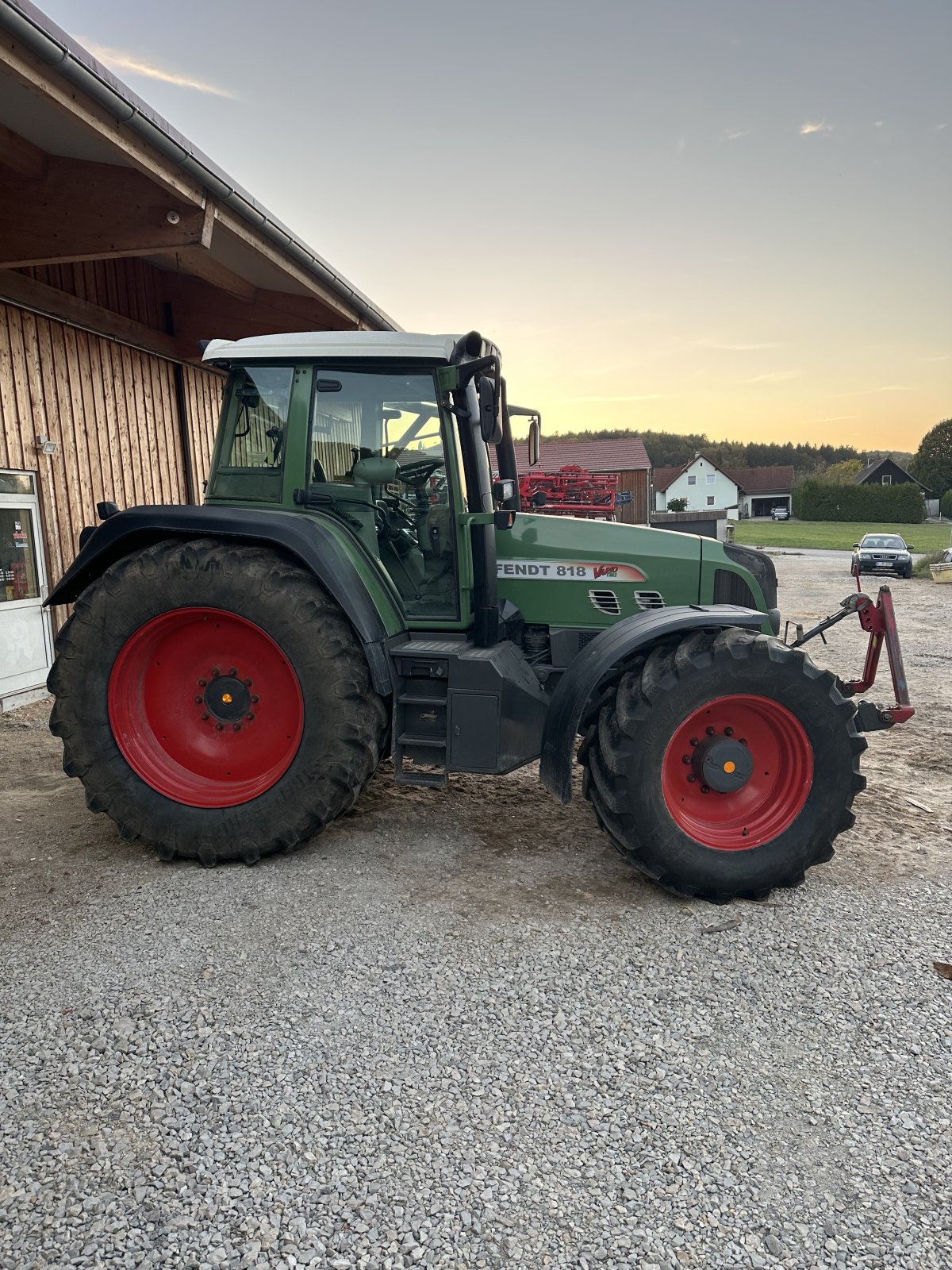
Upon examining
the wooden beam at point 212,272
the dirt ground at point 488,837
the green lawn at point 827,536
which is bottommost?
the green lawn at point 827,536

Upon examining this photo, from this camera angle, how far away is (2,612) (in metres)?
6.24

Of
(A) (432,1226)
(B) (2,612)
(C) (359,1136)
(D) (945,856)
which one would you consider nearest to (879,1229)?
(A) (432,1226)

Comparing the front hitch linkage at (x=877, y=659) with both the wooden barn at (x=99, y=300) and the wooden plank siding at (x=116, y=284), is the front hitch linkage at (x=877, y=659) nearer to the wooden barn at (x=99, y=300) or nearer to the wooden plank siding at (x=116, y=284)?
the wooden barn at (x=99, y=300)

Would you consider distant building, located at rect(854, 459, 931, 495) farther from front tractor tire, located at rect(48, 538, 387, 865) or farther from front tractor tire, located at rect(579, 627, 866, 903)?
front tractor tire, located at rect(48, 538, 387, 865)

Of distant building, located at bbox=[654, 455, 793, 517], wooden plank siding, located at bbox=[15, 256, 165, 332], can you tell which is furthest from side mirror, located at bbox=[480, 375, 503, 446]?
distant building, located at bbox=[654, 455, 793, 517]

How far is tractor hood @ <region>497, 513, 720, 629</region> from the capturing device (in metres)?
3.90

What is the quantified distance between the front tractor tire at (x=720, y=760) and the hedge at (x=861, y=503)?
56.3 meters

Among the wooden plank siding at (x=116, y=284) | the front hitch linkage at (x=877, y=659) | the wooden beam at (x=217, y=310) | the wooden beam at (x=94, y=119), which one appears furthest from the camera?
the wooden beam at (x=217, y=310)

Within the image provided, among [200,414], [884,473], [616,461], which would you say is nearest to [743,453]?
[884,473]

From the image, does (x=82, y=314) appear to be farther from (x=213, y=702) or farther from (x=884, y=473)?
(x=884, y=473)

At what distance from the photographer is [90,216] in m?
5.52

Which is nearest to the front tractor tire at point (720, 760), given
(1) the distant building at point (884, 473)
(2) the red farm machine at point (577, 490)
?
(2) the red farm machine at point (577, 490)

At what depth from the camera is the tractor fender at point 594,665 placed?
3223mm

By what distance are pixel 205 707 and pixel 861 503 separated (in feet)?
197
